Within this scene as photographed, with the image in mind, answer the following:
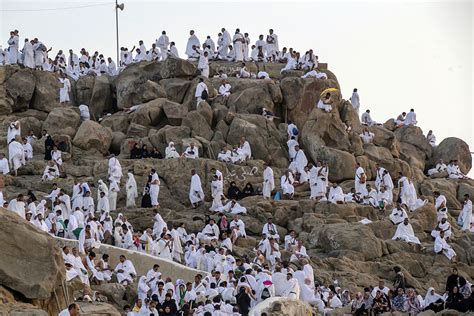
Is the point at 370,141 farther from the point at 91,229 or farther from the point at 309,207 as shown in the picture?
the point at 91,229

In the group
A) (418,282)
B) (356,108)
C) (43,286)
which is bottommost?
(418,282)

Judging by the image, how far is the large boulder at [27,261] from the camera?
20.7 metres

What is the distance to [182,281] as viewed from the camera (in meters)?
28.4

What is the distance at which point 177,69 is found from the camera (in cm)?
4634

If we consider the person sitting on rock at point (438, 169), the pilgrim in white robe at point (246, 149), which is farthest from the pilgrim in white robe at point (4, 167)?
the person sitting on rock at point (438, 169)

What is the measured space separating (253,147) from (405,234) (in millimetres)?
8648

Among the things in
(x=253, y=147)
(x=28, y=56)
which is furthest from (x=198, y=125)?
(x=28, y=56)

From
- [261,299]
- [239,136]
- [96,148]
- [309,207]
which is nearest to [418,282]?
[309,207]

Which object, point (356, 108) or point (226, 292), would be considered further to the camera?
point (356, 108)

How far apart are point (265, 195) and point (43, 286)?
61.8ft

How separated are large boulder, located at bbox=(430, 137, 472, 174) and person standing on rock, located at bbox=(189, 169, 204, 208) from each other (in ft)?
46.5

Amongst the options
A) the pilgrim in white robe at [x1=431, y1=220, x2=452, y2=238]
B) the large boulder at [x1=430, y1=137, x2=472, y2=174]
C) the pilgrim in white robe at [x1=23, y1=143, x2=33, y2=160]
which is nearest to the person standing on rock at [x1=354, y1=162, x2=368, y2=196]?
the pilgrim in white robe at [x1=431, y1=220, x2=452, y2=238]

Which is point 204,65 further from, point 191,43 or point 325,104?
point 325,104

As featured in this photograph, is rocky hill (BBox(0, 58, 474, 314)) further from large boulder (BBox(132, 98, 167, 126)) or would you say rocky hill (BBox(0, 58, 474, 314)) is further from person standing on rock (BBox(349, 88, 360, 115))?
person standing on rock (BBox(349, 88, 360, 115))
